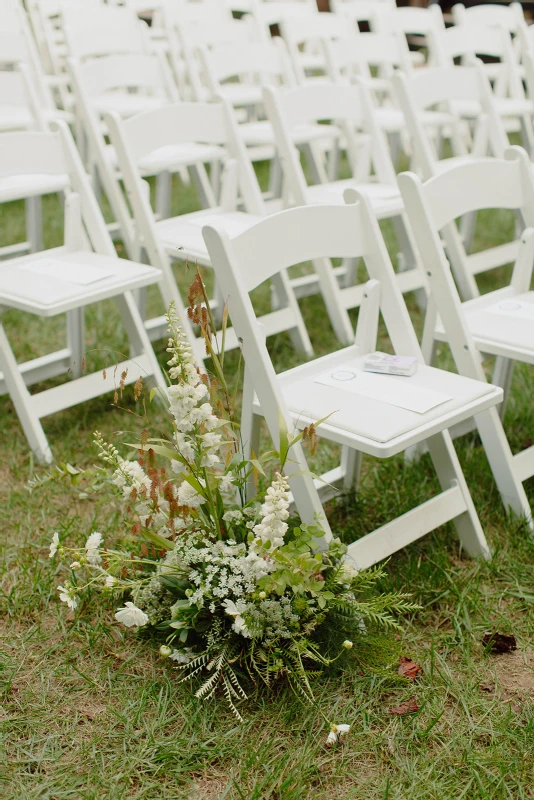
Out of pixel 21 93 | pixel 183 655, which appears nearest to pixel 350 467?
pixel 183 655

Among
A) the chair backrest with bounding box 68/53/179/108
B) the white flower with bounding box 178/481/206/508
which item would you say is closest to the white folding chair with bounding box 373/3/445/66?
the chair backrest with bounding box 68/53/179/108

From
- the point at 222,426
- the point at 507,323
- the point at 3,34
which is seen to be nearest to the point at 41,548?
the point at 222,426

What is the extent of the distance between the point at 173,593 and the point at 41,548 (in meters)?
0.60

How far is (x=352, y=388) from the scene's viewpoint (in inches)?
89.0

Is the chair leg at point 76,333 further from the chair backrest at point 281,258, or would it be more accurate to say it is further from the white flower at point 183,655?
the white flower at point 183,655

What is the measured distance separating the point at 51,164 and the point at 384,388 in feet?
5.66

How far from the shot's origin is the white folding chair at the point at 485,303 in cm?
252

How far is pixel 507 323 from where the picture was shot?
2.65 metres

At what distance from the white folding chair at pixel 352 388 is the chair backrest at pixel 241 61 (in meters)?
2.39

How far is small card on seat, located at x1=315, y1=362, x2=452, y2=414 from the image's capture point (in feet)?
7.00

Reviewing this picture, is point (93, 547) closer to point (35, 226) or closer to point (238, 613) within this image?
point (238, 613)

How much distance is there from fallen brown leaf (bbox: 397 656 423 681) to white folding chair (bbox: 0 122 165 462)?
4.10 feet

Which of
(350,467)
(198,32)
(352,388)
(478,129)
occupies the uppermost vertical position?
(198,32)

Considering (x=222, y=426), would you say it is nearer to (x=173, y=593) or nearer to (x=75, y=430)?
(x=173, y=593)
